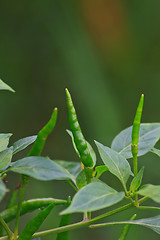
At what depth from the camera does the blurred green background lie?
7.49 ft

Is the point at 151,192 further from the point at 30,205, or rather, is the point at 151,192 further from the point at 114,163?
the point at 30,205

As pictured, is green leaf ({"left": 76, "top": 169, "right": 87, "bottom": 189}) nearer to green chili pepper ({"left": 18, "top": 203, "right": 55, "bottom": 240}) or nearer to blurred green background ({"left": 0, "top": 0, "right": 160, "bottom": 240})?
green chili pepper ({"left": 18, "top": 203, "right": 55, "bottom": 240})

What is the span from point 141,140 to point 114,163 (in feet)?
0.37

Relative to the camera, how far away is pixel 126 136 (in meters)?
0.57

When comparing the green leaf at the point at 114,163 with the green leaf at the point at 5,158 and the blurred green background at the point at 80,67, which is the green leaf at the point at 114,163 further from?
the blurred green background at the point at 80,67

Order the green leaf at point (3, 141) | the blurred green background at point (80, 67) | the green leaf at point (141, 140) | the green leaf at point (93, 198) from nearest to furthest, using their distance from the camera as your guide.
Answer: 1. the green leaf at point (93, 198)
2. the green leaf at point (3, 141)
3. the green leaf at point (141, 140)
4. the blurred green background at point (80, 67)

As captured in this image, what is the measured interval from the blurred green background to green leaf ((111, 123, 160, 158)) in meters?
1.60

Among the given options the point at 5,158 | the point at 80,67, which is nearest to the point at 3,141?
the point at 5,158

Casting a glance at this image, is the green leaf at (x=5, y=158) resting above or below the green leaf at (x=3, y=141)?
below

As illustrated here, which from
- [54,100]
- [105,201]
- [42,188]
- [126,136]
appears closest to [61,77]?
[54,100]

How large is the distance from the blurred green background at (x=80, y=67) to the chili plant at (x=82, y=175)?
165cm

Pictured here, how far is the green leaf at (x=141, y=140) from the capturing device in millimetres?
542

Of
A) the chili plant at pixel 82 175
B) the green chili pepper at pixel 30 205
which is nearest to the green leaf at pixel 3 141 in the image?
the chili plant at pixel 82 175

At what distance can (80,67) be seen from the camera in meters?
2.36
